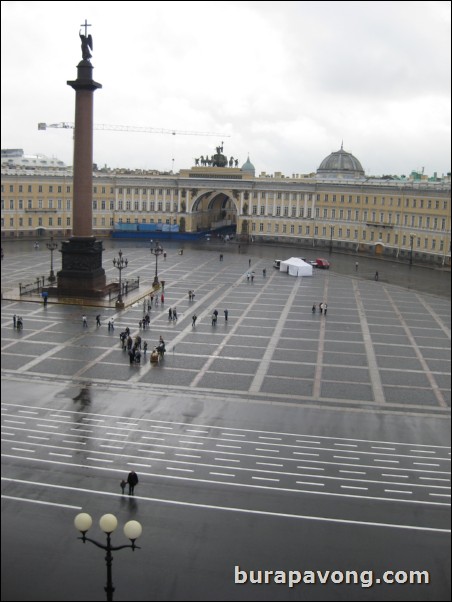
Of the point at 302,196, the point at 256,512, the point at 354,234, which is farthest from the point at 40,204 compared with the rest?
the point at 256,512

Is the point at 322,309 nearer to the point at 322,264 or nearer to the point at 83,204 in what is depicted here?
the point at 83,204

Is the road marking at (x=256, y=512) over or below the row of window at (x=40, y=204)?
below

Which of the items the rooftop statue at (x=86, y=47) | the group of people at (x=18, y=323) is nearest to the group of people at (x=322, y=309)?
the group of people at (x=18, y=323)

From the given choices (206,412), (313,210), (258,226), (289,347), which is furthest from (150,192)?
(206,412)

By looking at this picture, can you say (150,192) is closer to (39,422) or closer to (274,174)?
(274,174)

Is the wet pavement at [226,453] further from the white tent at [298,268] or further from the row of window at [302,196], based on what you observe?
the row of window at [302,196]

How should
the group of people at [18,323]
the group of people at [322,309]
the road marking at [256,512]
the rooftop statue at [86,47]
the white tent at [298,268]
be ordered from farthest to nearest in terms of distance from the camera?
the white tent at [298,268] → the rooftop statue at [86,47] → the group of people at [322,309] → the group of people at [18,323] → the road marking at [256,512]

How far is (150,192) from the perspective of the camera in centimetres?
10319

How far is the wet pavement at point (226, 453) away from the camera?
49.4 feet

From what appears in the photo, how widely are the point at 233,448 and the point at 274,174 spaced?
8713 cm

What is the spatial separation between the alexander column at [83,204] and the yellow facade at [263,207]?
41482mm

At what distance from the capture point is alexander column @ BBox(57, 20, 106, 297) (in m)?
49.0

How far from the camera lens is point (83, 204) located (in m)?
50.0

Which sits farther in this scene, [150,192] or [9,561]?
[150,192]
